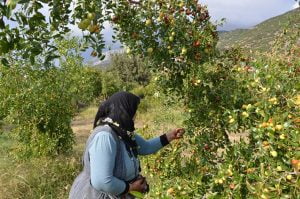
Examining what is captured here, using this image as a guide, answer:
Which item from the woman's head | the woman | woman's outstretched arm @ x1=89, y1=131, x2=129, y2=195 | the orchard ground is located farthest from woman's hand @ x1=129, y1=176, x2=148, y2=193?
the orchard ground

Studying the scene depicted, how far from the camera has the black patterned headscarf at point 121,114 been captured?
2957 millimetres

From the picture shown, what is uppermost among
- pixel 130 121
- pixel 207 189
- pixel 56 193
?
pixel 130 121

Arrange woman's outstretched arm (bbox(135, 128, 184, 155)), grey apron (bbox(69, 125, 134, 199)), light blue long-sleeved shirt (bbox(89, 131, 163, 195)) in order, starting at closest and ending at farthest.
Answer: light blue long-sleeved shirt (bbox(89, 131, 163, 195)), grey apron (bbox(69, 125, 134, 199)), woman's outstretched arm (bbox(135, 128, 184, 155))

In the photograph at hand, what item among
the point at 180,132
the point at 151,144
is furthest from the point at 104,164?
the point at 151,144

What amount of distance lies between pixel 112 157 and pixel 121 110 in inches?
14.7

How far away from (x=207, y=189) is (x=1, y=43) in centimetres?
146

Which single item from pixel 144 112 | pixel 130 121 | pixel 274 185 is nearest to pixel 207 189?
pixel 274 185

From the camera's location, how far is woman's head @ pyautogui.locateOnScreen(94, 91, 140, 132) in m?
2.98

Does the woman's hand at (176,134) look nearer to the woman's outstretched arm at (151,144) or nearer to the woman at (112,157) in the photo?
the woman's outstretched arm at (151,144)

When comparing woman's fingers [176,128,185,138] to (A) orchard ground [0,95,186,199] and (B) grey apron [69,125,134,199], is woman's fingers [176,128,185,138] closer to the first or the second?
(B) grey apron [69,125,134,199]

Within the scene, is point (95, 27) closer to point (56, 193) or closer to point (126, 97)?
point (126, 97)

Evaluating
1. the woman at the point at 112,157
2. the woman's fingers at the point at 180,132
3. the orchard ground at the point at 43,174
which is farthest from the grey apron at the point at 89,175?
the orchard ground at the point at 43,174

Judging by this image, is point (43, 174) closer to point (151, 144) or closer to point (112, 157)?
point (151, 144)

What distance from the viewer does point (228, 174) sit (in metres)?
2.33
